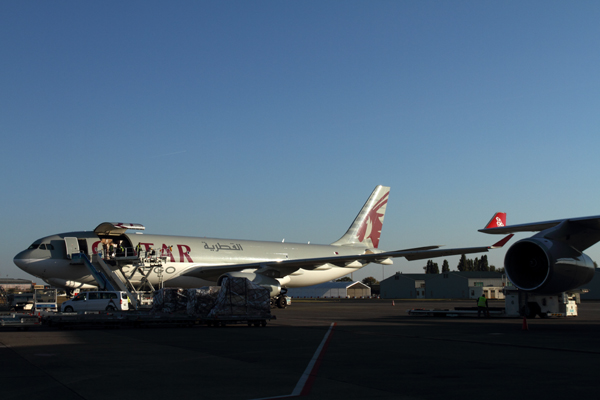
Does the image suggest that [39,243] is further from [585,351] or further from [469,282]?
[469,282]

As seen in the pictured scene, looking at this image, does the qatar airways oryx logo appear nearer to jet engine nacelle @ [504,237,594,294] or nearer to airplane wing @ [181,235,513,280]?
airplane wing @ [181,235,513,280]

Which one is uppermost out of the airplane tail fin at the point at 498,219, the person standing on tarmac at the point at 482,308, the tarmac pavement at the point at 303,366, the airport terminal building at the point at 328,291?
the airplane tail fin at the point at 498,219

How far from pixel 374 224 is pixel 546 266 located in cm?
3347

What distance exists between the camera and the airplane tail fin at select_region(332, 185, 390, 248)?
44.4 m

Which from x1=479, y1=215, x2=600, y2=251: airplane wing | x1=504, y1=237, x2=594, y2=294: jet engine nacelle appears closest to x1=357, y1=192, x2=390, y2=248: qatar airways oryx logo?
x1=504, y1=237, x2=594, y2=294: jet engine nacelle

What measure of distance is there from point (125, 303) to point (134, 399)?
67.6 ft

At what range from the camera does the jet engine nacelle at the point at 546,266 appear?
11.6m

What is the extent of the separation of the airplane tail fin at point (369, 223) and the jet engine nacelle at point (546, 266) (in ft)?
103

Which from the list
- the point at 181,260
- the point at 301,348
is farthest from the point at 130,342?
the point at 181,260

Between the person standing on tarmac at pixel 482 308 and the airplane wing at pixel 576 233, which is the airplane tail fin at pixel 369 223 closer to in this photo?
the person standing on tarmac at pixel 482 308

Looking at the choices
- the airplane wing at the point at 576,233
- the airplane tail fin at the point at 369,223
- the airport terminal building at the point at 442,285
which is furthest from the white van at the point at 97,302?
the airport terminal building at the point at 442,285

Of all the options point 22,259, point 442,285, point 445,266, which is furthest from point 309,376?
point 445,266

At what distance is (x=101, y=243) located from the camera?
32000 millimetres

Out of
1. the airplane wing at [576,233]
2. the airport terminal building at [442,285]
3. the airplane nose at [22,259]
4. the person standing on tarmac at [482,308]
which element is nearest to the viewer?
the airplane wing at [576,233]
